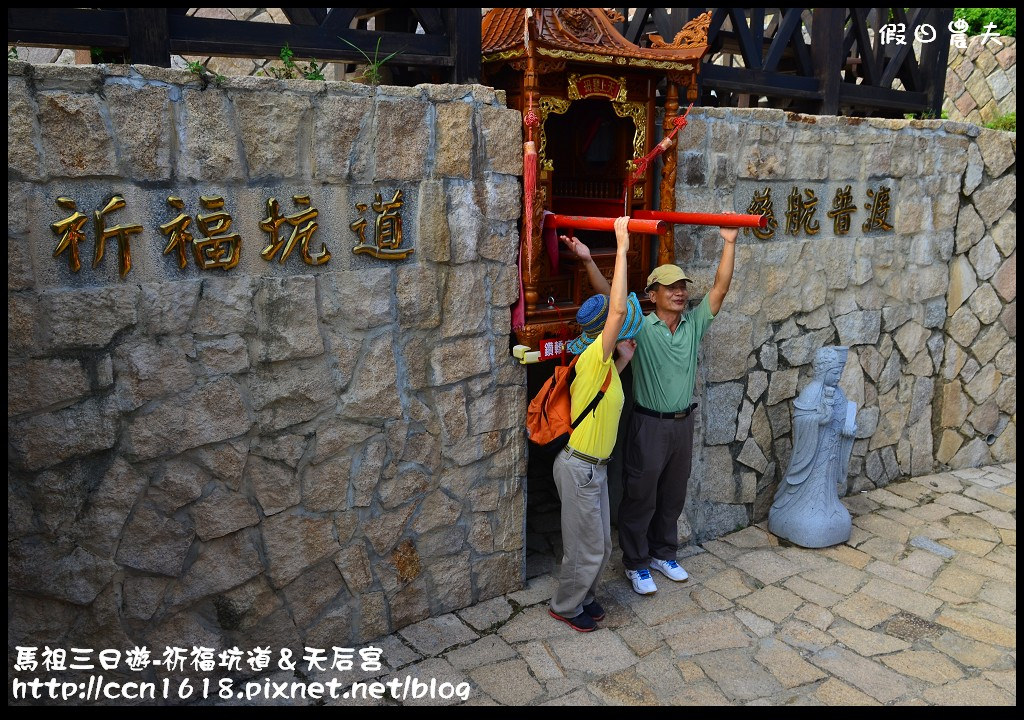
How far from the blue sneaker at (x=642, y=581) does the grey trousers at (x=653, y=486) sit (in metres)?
0.03

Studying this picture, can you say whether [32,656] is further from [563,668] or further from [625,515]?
[625,515]

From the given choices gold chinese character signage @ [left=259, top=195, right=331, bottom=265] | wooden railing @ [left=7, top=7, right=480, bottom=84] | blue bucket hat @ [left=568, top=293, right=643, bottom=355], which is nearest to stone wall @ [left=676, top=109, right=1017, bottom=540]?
blue bucket hat @ [left=568, top=293, right=643, bottom=355]

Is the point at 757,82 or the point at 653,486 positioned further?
the point at 757,82

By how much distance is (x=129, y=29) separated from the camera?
3.67 meters

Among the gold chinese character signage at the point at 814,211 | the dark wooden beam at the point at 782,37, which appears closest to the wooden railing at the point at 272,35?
the gold chinese character signage at the point at 814,211

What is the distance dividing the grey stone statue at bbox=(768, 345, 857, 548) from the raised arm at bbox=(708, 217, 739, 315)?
1.20 metres

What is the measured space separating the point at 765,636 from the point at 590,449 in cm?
148

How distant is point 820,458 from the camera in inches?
223

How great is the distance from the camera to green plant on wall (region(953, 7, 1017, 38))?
11062mm

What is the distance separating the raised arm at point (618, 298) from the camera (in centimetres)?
403

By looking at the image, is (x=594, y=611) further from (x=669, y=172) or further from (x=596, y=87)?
(x=596, y=87)

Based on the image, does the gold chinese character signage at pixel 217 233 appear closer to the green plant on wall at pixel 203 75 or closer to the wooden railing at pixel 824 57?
the green plant on wall at pixel 203 75

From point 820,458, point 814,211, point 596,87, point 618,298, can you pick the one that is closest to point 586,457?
point 618,298

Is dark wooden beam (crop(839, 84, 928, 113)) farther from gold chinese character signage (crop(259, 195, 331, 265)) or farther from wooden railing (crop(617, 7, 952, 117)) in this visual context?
gold chinese character signage (crop(259, 195, 331, 265))
